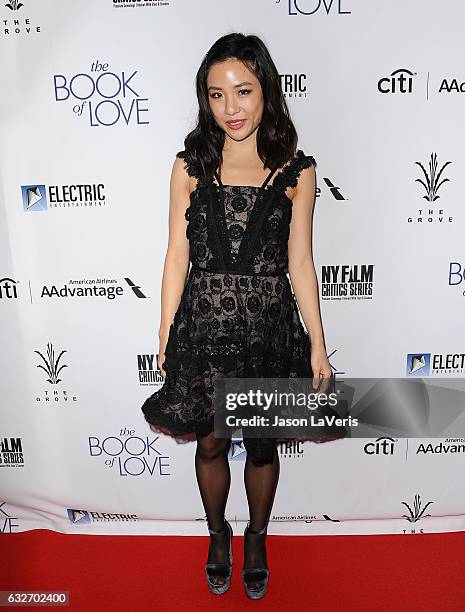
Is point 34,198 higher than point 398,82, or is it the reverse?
point 398,82

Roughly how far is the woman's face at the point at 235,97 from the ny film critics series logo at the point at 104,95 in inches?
16.7

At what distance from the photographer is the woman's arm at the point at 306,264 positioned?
2.16 meters

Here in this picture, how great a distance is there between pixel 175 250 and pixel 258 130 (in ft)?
1.70

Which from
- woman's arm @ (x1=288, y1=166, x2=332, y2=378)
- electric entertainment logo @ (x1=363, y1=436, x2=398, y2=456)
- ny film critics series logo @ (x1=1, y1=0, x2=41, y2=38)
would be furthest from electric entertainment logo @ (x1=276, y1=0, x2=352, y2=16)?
electric entertainment logo @ (x1=363, y1=436, x2=398, y2=456)

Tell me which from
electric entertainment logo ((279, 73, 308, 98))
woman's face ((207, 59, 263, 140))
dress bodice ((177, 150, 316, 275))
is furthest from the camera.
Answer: electric entertainment logo ((279, 73, 308, 98))

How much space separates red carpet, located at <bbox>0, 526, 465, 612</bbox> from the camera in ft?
7.88

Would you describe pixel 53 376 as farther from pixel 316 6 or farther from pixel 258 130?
pixel 316 6

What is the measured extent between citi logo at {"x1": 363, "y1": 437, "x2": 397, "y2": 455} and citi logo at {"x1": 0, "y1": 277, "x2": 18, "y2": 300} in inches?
66.4

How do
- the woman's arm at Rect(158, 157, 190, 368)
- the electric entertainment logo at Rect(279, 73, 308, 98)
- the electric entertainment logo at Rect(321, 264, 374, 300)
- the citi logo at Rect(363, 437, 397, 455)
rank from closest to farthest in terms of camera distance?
the woman's arm at Rect(158, 157, 190, 368), the electric entertainment logo at Rect(279, 73, 308, 98), the electric entertainment logo at Rect(321, 264, 374, 300), the citi logo at Rect(363, 437, 397, 455)

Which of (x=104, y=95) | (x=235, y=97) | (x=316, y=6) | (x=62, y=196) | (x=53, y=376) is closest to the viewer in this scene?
(x=235, y=97)

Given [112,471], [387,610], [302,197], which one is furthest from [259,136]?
[387,610]

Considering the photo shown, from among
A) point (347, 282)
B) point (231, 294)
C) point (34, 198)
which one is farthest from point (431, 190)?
point (34, 198)

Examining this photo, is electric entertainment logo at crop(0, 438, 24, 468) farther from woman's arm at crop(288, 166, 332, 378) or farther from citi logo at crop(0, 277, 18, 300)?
woman's arm at crop(288, 166, 332, 378)

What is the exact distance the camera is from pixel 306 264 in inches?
87.9
